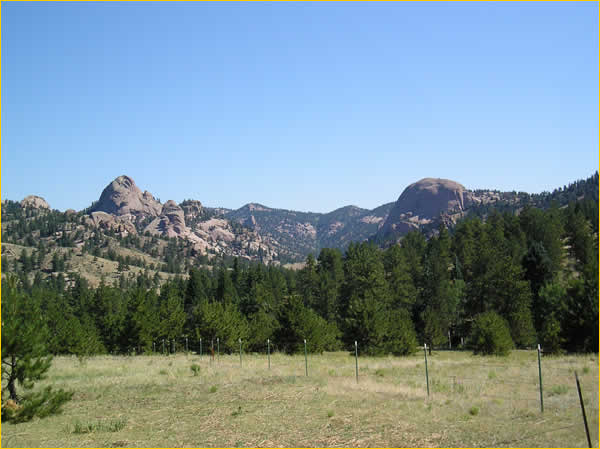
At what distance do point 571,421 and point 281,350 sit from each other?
42.7 metres

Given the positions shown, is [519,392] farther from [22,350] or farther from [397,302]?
[397,302]

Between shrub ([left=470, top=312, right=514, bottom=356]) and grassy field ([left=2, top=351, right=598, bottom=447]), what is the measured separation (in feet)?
56.4

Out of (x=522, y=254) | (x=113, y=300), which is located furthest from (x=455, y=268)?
(x=113, y=300)

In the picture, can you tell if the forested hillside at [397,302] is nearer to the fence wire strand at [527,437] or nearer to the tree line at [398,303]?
the tree line at [398,303]

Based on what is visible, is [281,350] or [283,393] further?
[281,350]

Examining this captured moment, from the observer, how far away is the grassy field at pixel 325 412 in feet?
48.1

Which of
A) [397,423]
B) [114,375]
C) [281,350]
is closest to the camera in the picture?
[397,423]

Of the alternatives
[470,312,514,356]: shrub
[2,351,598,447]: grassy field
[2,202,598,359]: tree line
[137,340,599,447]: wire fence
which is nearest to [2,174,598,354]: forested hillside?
[2,202,598,359]: tree line

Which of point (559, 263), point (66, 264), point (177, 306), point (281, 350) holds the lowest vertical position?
point (281, 350)

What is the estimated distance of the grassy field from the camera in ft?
48.1

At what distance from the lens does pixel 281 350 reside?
54.9 meters

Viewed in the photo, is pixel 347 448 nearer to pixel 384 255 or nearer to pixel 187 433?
pixel 187 433

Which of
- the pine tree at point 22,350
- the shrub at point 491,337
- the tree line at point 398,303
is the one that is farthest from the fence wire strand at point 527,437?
the shrub at point 491,337

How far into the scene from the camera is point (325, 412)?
18.6 meters
